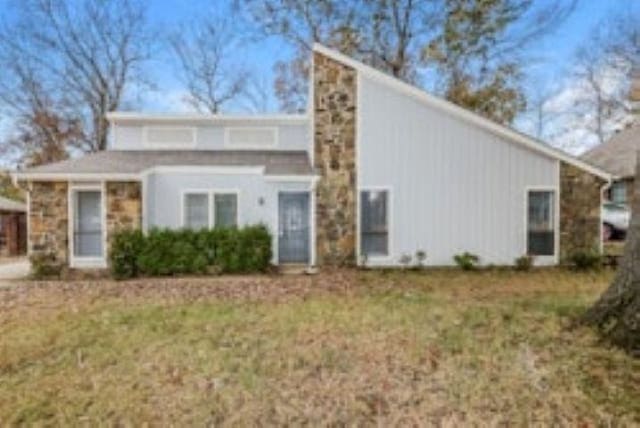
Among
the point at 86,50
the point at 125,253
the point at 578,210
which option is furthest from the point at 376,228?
the point at 86,50

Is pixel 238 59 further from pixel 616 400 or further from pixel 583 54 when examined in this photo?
pixel 616 400

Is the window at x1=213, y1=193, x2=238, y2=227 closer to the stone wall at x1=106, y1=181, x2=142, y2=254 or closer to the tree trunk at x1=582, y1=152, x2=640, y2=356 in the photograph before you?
the stone wall at x1=106, y1=181, x2=142, y2=254

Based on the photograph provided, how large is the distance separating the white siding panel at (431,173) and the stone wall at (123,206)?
232 inches

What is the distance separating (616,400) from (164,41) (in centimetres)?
3104

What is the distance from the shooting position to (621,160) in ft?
87.3

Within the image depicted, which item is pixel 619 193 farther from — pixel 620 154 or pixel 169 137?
pixel 169 137

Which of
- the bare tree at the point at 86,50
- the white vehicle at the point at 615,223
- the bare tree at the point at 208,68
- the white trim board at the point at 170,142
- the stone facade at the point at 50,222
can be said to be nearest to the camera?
the stone facade at the point at 50,222

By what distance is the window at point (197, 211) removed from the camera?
1577cm

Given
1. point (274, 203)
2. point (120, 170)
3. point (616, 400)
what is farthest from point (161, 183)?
point (616, 400)

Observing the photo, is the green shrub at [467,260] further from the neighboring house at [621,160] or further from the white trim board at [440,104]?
the neighboring house at [621,160]

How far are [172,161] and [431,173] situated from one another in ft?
23.8

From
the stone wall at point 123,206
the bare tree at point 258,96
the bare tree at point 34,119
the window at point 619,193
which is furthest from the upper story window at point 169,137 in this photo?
the window at point 619,193

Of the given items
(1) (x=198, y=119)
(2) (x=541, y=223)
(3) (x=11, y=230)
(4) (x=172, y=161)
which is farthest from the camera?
(3) (x=11, y=230)

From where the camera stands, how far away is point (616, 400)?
16.2 ft
